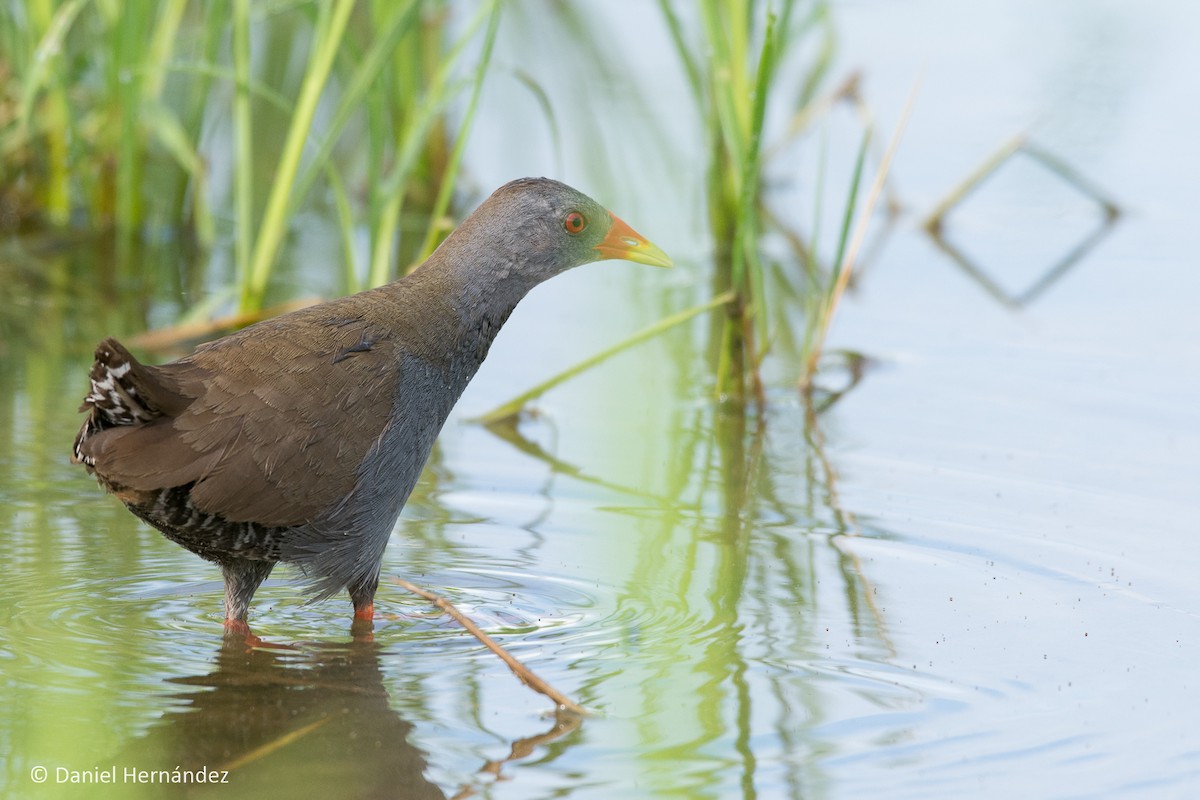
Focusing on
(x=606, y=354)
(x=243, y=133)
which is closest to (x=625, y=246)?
(x=606, y=354)

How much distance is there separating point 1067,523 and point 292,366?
7.61 ft

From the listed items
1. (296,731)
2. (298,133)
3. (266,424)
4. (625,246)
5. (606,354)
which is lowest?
(296,731)

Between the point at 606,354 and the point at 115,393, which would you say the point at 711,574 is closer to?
the point at 606,354

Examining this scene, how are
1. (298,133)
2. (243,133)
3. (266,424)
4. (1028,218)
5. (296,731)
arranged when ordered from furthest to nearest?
(1028,218) → (243,133) → (298,133) → (266,424) → (296,731)

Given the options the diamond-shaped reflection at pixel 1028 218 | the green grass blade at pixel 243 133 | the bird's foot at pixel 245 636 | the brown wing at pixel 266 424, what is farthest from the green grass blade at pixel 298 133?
the diamond-shaped reflection at pixel 1028 218

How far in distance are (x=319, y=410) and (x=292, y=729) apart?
0.78 m

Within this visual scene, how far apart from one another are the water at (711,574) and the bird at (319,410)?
290mm

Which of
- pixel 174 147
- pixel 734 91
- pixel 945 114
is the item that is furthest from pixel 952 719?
pixel 945 114

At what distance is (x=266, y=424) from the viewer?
12.5ft

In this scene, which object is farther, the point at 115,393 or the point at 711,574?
the point at 711,574

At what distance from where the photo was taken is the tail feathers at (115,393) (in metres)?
3.49

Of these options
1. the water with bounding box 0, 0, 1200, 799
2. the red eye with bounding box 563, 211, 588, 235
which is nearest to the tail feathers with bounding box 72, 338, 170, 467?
the water with bounding box 0, 0, 1200, 799

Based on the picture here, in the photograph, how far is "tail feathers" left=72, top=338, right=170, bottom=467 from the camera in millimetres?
3488

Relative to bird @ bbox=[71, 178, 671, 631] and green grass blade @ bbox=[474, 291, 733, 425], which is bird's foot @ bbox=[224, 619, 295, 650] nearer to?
bird @ bbox=[71, 178, 671, 631]
